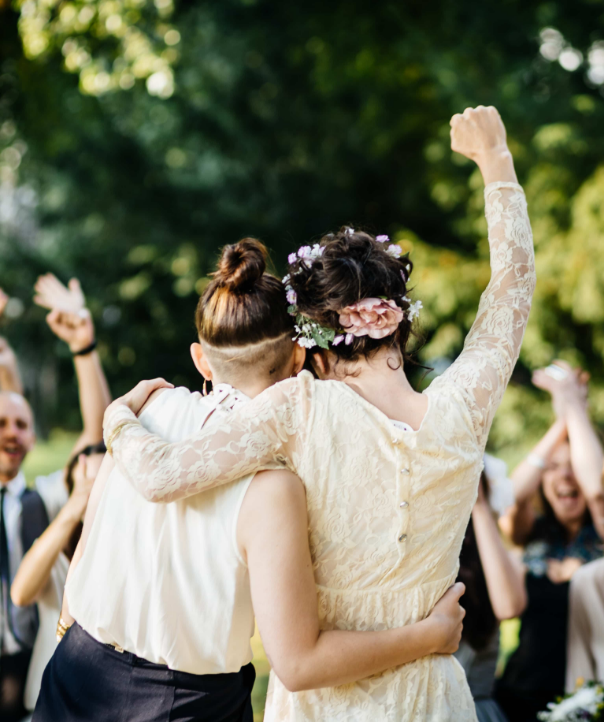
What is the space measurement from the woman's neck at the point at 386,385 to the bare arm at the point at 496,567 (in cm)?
119

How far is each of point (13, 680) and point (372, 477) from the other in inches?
91.5

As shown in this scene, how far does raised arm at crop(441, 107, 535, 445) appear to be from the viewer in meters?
1.52

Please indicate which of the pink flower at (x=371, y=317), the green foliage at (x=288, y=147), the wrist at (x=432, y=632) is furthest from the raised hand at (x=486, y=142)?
the green foliage at (x=288, y=147)

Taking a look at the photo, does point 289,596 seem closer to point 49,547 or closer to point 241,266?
point 241,266

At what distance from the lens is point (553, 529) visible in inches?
142

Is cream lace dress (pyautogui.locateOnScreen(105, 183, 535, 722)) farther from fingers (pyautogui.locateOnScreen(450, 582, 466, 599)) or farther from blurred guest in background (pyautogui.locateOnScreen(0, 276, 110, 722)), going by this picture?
blurred guest in background (pyautogui.locateOnScreen(0, 276, 110, 722))

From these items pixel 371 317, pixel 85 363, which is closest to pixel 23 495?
pixel 85 363

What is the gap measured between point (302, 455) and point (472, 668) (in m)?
1.77

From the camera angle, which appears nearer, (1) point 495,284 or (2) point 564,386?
(1) point 495,284

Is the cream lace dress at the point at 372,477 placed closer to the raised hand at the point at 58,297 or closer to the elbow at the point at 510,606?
the elbow at the point at 510,606

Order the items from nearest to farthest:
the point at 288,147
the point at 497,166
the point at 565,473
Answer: the point at 497,166 < the point at 565,473 < the point at 288,147

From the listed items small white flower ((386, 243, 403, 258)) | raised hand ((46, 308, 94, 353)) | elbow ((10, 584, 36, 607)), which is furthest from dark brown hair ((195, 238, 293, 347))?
elbow ((10, 584, 36, 607))

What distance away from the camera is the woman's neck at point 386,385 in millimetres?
1471

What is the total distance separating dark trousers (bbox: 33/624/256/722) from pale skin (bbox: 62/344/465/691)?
0.24 metres
